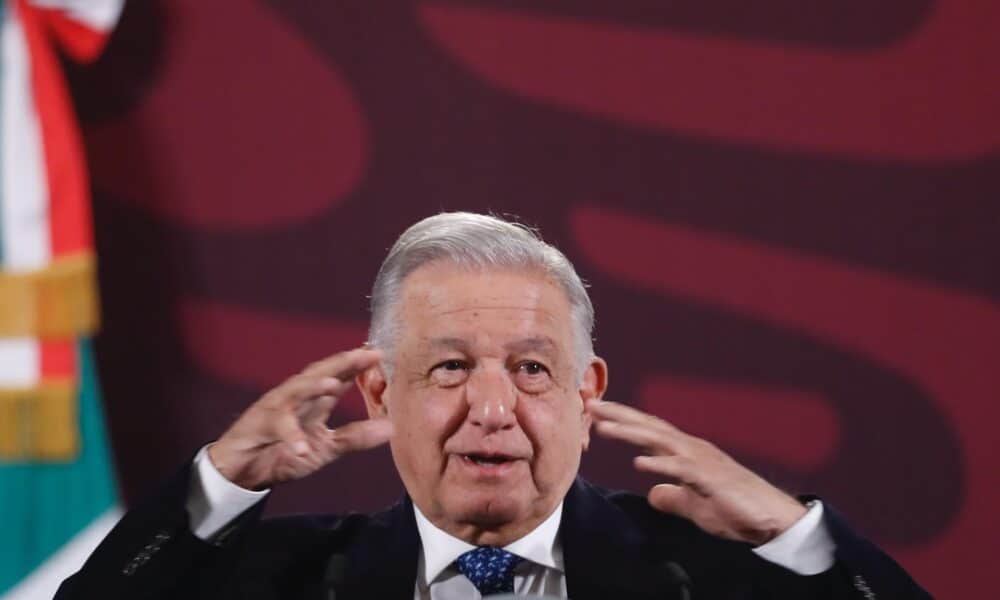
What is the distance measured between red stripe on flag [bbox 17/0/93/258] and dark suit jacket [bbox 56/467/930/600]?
121 cm

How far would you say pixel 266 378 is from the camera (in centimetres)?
337

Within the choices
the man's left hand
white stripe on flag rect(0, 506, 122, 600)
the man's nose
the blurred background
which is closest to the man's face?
the man's nose

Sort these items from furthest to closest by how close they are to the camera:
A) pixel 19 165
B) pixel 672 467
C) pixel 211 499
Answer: pixel 19 165
pixel 211 499
pixel 672 467

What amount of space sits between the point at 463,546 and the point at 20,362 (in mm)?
1445

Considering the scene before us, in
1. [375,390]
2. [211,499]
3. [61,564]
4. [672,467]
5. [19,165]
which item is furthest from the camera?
[61,564]

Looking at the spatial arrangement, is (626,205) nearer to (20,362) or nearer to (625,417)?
(20,362)

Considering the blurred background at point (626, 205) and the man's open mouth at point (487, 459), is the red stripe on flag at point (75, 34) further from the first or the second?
the man's open mouth at point (487, 459)

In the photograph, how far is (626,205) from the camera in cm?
338

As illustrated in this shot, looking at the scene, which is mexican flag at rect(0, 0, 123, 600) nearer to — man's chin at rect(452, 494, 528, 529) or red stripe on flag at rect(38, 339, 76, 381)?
red stripe on flag at rect(38, 339, 76, 381)

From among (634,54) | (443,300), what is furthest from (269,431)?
(634,54)

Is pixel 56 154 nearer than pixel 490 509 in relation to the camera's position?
No

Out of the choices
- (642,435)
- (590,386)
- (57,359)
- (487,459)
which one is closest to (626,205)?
(590,386)

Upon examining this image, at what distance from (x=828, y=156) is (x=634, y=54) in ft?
1.72

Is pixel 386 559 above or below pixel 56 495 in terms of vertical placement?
above
